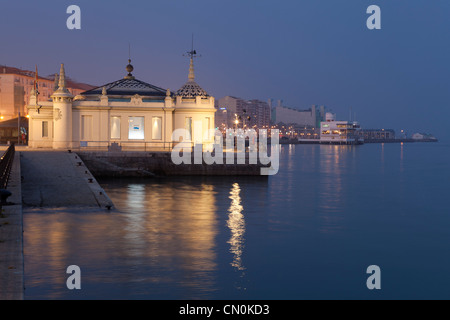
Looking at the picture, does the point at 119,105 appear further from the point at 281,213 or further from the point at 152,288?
A: the point at 152,288

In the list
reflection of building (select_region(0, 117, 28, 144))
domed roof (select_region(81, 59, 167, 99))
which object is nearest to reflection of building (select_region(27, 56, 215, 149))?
domed roof (select_region(81, 59, 167, 99))

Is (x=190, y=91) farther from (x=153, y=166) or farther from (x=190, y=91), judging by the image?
(x=153, y=166)

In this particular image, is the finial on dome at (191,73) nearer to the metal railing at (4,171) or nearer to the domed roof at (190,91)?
the domed roof at (190,91)

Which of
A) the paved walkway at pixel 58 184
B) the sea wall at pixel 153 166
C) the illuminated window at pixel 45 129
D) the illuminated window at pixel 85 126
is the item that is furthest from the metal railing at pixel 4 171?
the illuminated window at pixel 45 129

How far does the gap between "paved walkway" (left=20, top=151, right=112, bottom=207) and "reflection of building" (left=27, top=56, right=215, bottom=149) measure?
10079 mm

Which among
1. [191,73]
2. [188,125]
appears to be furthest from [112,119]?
[191,73]

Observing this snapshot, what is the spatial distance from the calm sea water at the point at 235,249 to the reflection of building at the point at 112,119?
1539 cm

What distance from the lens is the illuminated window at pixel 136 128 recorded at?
54.2 m

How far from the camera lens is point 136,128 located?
178ft

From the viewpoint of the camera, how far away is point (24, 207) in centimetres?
2608

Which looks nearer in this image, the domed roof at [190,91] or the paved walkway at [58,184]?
the paved walkway at [58,184]

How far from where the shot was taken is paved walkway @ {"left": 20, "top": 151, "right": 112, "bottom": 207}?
27.6 meters
